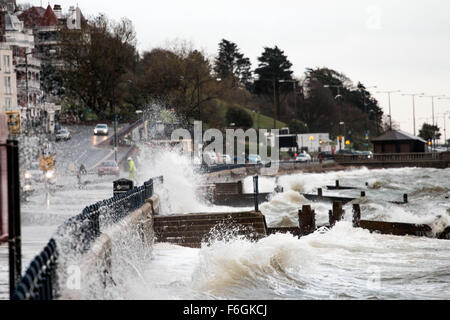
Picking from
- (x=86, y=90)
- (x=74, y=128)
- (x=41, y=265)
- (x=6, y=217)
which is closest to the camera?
(x=41, y=265)

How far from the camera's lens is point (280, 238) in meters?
18.3

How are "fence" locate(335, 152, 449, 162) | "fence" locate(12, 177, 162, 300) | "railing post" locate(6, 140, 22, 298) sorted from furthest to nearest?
"fence" locate(335, 152, 449, 162) < "railing post" locate(6, 140, 22, 298) < "fence" locate(12, 177, 162, 300)

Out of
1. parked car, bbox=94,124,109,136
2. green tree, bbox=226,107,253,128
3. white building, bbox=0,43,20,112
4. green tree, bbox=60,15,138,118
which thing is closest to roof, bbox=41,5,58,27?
green tree, bbox=60,15,138,118

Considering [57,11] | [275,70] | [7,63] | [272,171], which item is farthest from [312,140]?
[7,63]

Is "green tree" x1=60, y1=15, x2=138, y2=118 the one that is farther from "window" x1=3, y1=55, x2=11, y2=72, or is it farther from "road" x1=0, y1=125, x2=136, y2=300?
"road" x1=0, y1=125, x2=136, y2=300

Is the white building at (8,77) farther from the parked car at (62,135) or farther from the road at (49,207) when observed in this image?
the road at (49,207)

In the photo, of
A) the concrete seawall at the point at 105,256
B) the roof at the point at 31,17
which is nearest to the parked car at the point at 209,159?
the concrete seawall at the point at 105,256

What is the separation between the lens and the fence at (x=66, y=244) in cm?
608

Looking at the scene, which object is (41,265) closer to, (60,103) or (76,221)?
(76,221)

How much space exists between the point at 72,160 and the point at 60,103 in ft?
138

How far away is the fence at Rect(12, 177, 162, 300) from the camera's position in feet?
20.0

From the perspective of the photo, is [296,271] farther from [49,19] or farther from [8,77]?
[49,19]

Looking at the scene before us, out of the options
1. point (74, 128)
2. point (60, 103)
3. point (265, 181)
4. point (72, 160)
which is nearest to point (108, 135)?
point (74, 128)

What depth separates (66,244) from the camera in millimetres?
8195
